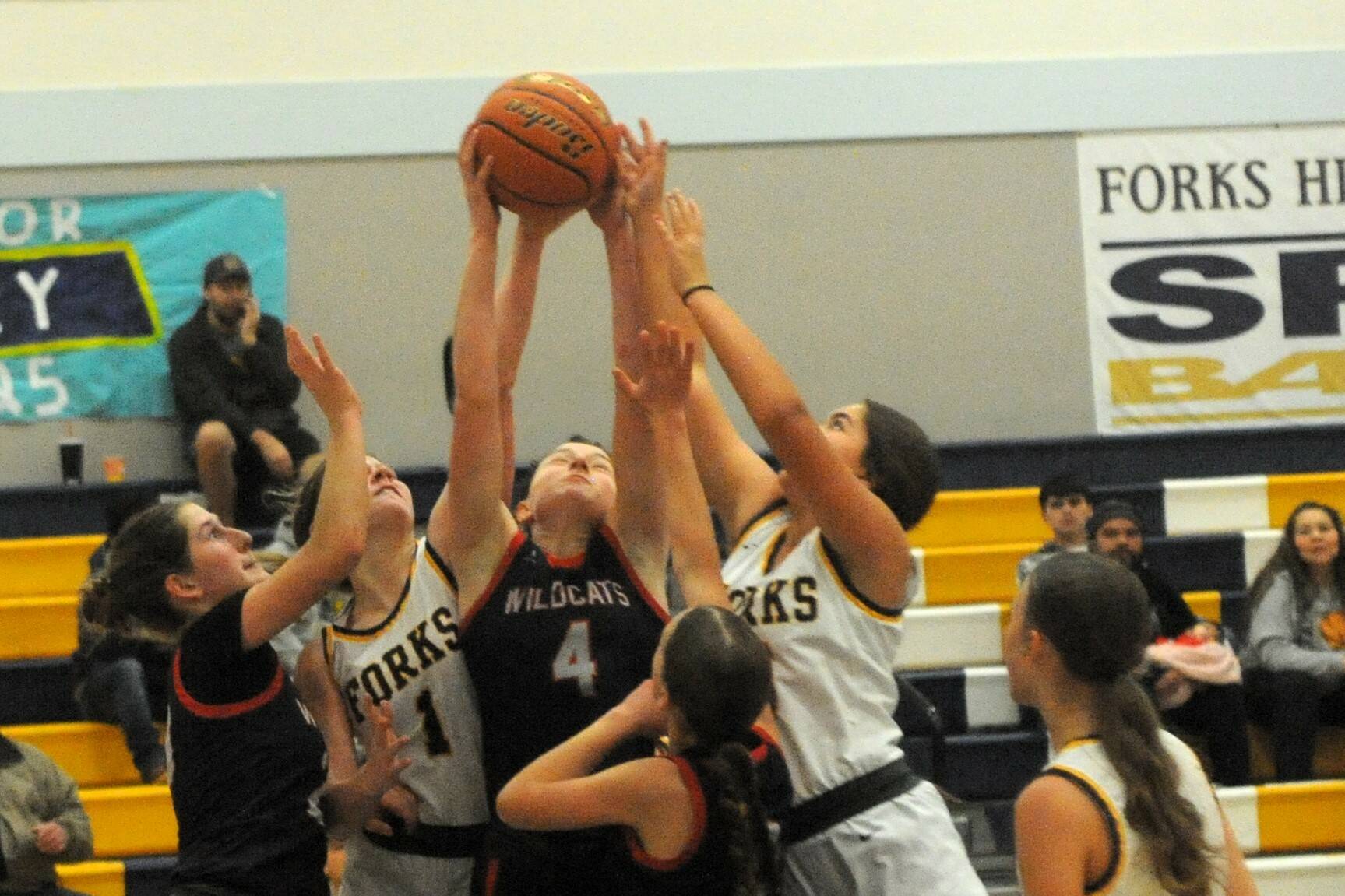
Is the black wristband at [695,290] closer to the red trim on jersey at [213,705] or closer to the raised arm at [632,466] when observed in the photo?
the raised arm at [632,466]

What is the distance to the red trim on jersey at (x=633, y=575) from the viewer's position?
3.40 meters

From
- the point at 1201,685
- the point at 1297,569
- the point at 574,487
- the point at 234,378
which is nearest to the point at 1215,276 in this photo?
the point at 1297,569

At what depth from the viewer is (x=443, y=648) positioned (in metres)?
3.47

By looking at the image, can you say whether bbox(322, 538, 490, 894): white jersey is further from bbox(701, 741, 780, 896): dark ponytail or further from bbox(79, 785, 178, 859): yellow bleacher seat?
bbox(79, 785, 178, 859): yellow bleacher seat

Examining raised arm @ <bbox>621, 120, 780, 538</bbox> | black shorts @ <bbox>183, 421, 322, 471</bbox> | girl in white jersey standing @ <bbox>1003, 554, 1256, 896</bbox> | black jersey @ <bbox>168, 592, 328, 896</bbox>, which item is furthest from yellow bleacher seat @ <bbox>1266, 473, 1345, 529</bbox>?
black jersey @ <bbox>168, 592, 328, 896</bbox>

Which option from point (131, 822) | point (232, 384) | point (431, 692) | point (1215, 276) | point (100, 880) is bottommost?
point (100, 880)

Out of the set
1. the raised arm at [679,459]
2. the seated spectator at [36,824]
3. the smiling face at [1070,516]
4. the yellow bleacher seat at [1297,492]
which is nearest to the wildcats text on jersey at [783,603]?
the raised arm at [679,459]

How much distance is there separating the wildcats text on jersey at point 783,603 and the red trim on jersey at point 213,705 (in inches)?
37.1

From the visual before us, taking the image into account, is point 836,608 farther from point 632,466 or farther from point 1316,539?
point 1316,539

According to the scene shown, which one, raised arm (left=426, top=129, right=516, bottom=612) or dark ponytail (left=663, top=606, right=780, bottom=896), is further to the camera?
raised arm (left=426, top=129, right=516, bottom=612)

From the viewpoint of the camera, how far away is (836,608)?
3346mm

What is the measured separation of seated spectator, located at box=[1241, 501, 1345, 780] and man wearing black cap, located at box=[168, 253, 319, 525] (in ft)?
13.2

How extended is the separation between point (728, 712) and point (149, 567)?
4.08 feet

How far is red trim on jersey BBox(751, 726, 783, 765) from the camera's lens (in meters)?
3.11
